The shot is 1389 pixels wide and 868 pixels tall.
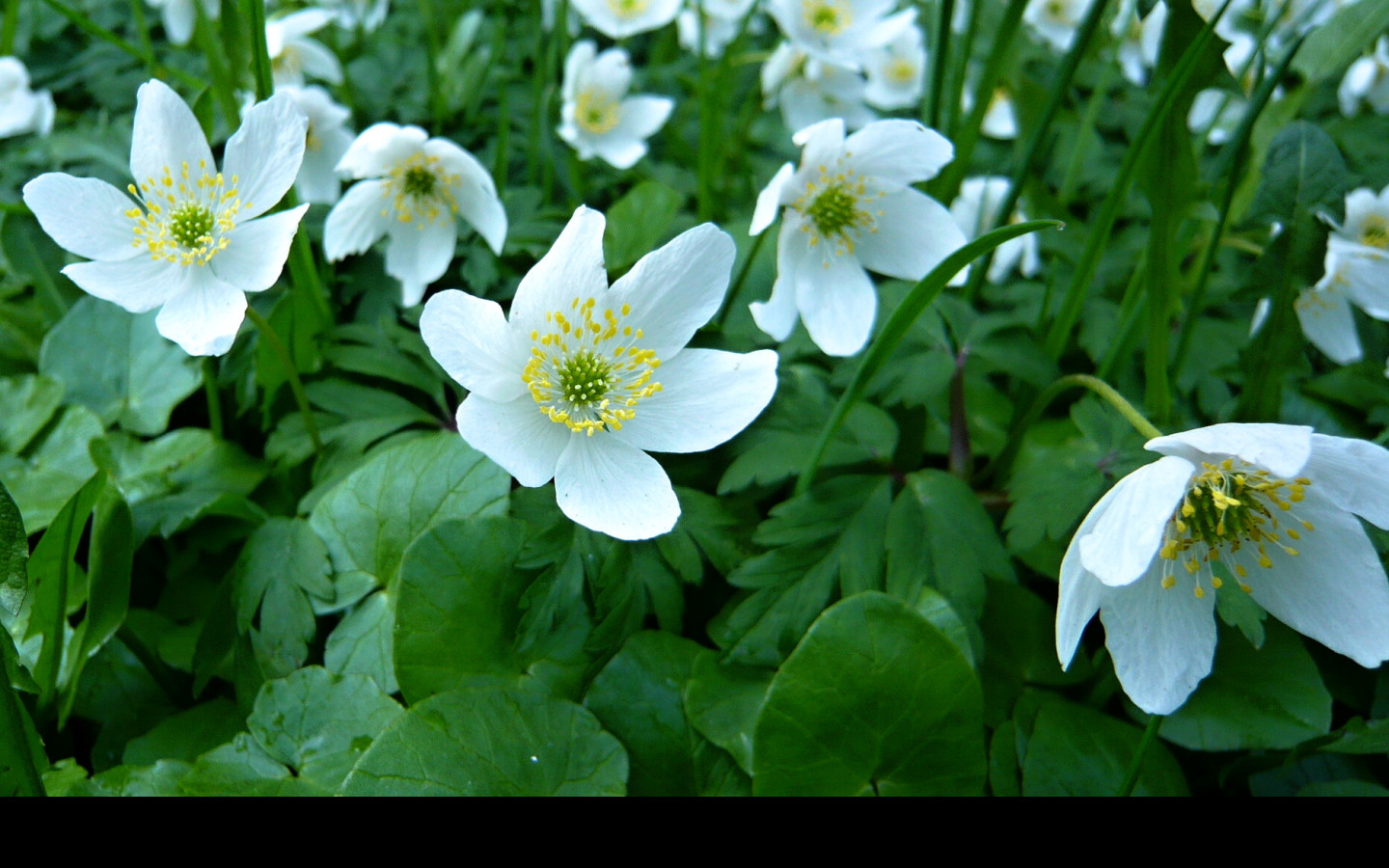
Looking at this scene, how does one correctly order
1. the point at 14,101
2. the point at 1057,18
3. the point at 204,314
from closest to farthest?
A: the point at 204,314
the point at 14,101
the point at 1057,18

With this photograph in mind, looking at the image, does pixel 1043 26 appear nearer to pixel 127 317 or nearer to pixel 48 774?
pixel 127 317

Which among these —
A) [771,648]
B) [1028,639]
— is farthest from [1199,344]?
[771,648]

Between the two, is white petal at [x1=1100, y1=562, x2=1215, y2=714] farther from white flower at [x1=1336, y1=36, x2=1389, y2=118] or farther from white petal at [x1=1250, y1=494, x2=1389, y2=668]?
white flower at [x1=1336, y1=36, x2=1389, y2=118]

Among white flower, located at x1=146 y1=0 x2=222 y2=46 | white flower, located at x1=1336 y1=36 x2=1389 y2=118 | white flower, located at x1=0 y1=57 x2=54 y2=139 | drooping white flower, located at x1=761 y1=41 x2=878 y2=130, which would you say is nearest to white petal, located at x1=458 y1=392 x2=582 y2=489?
drooping white flower, located at x1=761 y1=41 x2=878 y2=130

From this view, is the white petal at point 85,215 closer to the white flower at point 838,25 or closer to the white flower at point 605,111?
the white flower at point 605,111

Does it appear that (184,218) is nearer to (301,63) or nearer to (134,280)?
(134,280)

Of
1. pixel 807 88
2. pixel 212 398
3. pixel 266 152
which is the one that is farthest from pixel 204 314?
pixel 807 88
